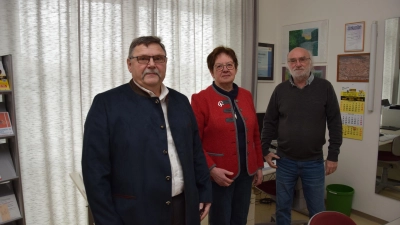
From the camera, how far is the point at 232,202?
1885mm

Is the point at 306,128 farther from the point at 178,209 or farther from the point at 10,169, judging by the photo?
the point at 10,169

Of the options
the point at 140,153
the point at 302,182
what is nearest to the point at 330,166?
the point at 302,182

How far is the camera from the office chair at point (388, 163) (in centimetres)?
281

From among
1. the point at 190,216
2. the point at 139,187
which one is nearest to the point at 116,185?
the point at 139,187

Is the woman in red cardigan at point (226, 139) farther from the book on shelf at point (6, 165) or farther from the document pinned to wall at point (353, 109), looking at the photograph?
the document pinned to wall at point (353, 109)

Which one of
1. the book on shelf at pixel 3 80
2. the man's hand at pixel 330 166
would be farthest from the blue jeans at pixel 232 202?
the book on shelf at pixel 3 80

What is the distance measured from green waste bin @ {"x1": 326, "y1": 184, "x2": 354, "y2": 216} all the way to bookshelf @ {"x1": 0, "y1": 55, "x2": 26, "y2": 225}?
275 centimetres

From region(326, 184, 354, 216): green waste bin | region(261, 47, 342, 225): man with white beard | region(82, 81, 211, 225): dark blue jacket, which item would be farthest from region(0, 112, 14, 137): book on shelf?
region(326, 184, 354, 216): green waste bin

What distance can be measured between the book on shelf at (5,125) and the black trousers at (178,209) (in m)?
1.24

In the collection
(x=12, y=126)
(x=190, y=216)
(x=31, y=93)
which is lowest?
(x=190, y=216)

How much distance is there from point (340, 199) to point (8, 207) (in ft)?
9.40

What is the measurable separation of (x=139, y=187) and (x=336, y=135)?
1.46 m

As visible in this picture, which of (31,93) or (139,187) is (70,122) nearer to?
(31,93)

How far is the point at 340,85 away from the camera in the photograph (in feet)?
10.4
